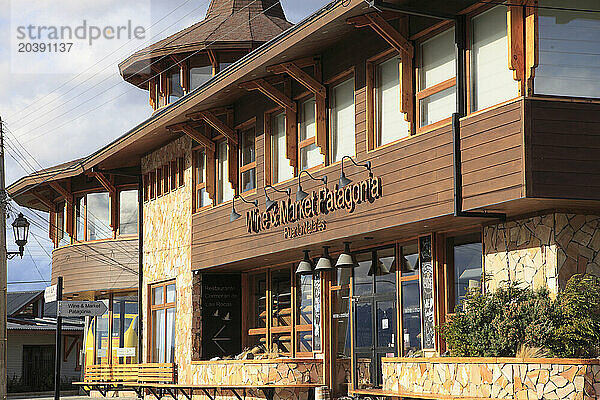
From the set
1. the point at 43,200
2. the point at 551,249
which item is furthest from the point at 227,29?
the point at 551,249

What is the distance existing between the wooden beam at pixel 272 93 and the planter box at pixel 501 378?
712 centimetres

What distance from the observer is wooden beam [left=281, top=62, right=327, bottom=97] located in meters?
19.8

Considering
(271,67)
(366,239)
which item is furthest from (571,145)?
(271,67)

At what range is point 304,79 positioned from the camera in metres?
20.0

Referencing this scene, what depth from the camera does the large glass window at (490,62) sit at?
1505 centimetres

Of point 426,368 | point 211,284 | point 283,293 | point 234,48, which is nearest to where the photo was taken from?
point 426,368

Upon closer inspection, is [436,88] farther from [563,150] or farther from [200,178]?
[200,178]

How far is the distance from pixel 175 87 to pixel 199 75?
118 centimetres

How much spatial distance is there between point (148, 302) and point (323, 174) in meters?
11.6

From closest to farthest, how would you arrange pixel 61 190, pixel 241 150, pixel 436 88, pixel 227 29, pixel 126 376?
1. pixel 436 88
2. pixel 241 150
3. pixel 227 29
4. pixel 126 376
5. pixel 61 190

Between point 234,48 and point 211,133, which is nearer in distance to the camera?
point 211,133

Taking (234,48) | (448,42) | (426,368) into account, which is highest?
(234,48)

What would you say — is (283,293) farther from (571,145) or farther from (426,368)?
(571,145)

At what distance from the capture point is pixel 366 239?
19406 millimetres
